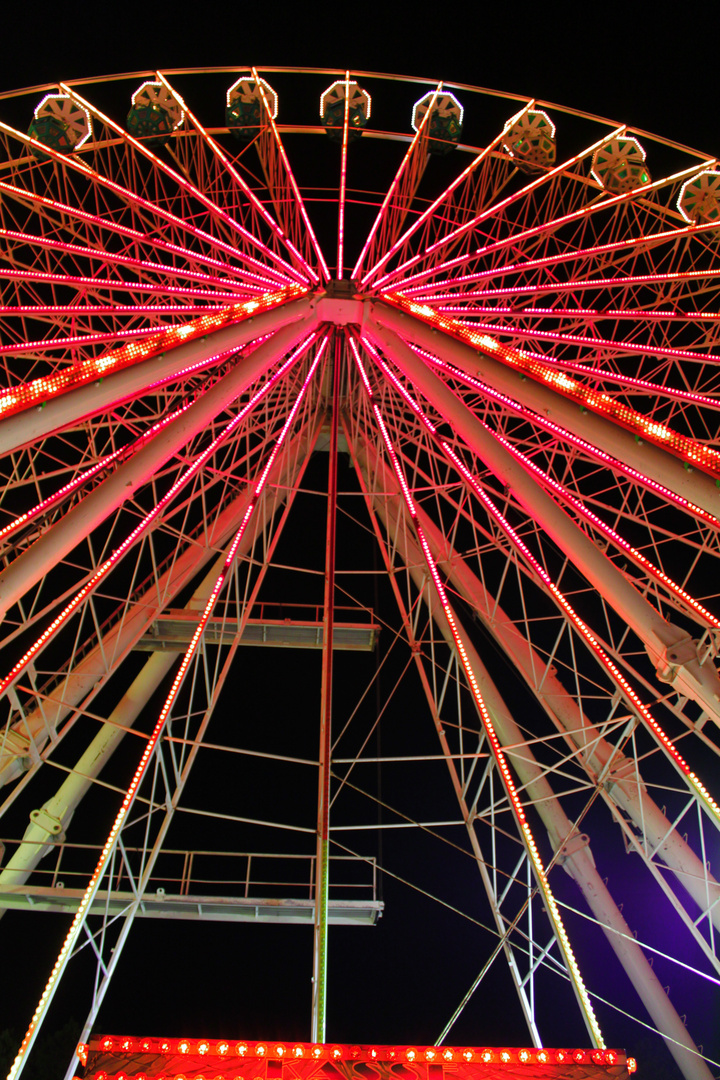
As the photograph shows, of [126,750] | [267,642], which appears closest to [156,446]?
[267,642]

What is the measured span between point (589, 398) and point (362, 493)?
19.6 ft

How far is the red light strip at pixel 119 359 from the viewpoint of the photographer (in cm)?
853

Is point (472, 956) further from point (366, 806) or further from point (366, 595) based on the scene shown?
point (366, 595)

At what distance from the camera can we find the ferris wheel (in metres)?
11.0

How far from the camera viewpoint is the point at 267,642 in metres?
18.2

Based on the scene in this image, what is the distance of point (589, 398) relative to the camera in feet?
31.0

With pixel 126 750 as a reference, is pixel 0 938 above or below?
below

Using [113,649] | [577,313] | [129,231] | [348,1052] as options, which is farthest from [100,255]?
[348,1052]

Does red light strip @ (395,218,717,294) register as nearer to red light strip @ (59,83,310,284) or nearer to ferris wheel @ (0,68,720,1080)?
ferris wheel @ (0,68,720,1080)

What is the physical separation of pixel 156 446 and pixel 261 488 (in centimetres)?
372

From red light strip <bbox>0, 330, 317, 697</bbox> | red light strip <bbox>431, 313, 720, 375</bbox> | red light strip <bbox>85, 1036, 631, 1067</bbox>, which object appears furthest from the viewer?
red light strip <bbox>431, 313, 720, 375</bbox>

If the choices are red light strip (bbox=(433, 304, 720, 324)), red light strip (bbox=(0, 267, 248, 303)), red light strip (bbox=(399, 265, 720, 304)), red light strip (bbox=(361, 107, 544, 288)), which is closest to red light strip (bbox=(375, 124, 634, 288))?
red light strip (bbox=(361, 107, 544, 288))

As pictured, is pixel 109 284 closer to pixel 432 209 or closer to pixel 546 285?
pixel 432 209

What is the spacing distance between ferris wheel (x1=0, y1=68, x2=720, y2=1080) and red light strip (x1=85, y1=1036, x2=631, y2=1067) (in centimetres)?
166
